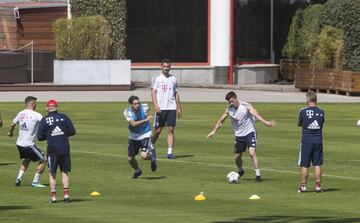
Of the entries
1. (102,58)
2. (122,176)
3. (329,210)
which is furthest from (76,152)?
(102,58)

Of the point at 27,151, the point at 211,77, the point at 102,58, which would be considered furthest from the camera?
the point at 211,77

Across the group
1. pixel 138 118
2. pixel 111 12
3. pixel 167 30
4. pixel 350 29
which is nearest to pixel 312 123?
pixel 138 118

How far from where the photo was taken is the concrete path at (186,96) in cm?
4653

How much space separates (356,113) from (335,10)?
13551mm

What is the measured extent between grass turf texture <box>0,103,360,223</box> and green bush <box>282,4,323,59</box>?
73.5 ft

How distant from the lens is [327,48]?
5203cm

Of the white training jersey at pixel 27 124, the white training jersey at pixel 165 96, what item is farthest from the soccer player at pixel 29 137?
the white training jersey at pixel 165 96

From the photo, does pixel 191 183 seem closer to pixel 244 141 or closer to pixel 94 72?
pixel 244 141

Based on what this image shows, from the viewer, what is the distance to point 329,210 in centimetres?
1889

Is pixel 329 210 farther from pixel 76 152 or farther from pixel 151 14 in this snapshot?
pixel 151 14

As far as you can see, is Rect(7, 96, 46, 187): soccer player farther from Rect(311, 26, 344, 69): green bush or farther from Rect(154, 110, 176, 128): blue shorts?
Rect(311, 26, 344, 69): green bush

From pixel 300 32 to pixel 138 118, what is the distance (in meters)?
37.2

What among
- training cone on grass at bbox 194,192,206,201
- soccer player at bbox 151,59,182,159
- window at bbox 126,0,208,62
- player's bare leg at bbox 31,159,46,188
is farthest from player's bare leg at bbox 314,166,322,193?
window at bbox 126,0,208,62

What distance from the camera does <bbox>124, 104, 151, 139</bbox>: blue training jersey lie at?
23.3 metres
